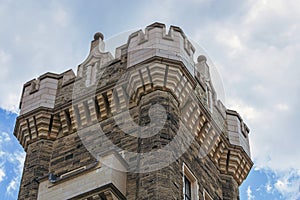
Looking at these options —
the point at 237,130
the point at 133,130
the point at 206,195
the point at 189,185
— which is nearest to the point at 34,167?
the point at 133,130

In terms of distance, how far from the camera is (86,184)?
1853 cm

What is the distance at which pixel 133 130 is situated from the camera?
20.9 metres

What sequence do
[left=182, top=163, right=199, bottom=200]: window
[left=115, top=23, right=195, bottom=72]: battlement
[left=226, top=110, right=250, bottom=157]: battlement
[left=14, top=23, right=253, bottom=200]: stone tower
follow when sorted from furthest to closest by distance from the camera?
[left=226, top=110, right=250, bottom=157]: battlement → [left=115, top=23, right=195, bottom=72]: battlement → [left=182, top=163, right=199, bottom=200]: window → [left=14, top=23, right=253, bottom=200]: stone tower

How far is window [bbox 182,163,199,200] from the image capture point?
20.3 metres

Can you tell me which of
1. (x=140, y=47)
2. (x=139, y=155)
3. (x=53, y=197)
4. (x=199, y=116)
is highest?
(x=140, y=47)

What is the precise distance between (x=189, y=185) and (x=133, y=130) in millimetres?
2164

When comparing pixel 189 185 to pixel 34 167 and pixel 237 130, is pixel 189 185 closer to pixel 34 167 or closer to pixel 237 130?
pixel 237 130

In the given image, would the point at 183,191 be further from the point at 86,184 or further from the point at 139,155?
the point at 86,184

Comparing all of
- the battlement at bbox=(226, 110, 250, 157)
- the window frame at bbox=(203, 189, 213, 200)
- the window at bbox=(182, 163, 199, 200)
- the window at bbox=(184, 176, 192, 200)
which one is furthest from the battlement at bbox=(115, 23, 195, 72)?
the window frame at bbox=(203, 189, 213, 200)

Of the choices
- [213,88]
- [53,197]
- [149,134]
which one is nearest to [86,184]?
[53,197]

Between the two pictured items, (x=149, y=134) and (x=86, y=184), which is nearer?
(x=86, y=184)

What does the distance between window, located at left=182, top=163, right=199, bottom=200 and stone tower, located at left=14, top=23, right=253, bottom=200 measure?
0.03 m

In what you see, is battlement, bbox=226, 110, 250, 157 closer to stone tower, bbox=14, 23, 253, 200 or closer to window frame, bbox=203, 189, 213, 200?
stone tower, bbox=14, 23, 253, 200

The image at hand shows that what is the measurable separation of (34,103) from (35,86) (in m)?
1.01
